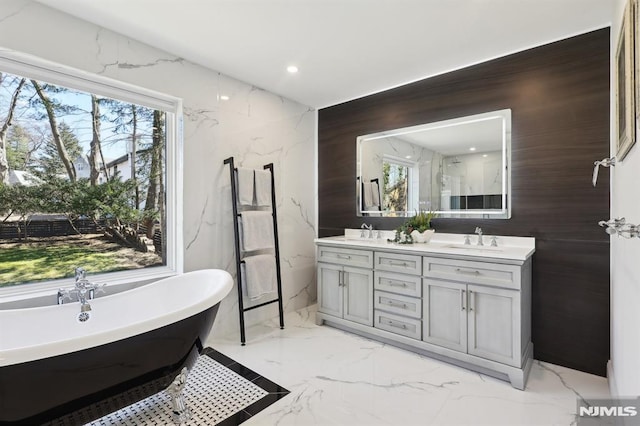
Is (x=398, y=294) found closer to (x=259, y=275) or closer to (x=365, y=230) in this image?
(x=365, y=230)

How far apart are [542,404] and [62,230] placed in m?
3.27

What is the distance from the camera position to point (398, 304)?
8.73 feet

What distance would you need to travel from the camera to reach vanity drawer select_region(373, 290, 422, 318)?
256 cm

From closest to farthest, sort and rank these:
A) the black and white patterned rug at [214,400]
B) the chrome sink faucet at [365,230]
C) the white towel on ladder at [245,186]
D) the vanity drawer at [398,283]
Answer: the black and white patterned rug at [214,400] → the vanity drawer at [398,283] → the white towel on ladder at [245,186] → the chrome sink faucet at [365,230]

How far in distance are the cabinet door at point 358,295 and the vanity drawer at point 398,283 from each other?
79 millimetres

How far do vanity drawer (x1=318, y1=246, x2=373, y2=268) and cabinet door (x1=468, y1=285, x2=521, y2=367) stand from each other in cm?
86

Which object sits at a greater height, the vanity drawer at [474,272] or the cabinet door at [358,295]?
the vanity drawer at [474,272]

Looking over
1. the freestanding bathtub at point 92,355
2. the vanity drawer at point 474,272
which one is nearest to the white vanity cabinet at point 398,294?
the vanity drawer at point 474,272

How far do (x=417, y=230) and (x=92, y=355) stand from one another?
2.40m

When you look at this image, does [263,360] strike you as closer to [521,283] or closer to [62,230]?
[62,230]

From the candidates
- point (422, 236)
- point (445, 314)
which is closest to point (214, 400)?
point (445, 314)

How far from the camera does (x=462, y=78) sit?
281cm

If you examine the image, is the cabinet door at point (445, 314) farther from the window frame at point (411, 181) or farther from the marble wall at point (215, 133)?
the marble wall at point (215, 133)

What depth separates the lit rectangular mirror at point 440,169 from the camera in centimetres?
266
